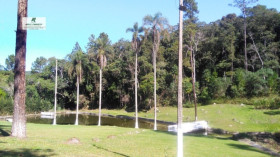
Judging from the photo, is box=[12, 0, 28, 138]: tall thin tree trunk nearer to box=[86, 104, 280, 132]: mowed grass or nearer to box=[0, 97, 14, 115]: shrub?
box=[86, 104, 280, 132]: mowed grass

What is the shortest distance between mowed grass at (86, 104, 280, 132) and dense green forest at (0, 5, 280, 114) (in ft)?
10.7

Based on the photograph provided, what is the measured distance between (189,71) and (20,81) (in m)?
51.9

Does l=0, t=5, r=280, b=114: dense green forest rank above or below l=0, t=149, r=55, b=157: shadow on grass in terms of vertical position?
above

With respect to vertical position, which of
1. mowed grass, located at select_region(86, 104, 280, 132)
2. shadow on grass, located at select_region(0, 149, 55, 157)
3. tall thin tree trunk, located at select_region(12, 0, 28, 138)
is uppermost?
tall thin tree trunk, located at select_region(12, 0, 28, 138)

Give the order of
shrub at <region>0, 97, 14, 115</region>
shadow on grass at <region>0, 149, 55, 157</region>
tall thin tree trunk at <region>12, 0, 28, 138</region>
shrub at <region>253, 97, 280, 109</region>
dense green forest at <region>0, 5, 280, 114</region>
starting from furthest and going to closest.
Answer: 1. shrub at <region>0, 97, 14, 115</region>
2. dense green forest at <region>0, 5, 280, 114</region>
3. shrub at <region>253, 97, 280, 109</region>
4. tall thin tree trunk at <region>12, 0, 28, 138</region>
5. shadow on grass at <region>0, 149, 55, 157</region>

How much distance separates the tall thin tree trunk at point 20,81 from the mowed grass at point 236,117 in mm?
24993

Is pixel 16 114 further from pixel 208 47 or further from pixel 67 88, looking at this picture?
pixel 67 88

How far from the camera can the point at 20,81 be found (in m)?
11.5

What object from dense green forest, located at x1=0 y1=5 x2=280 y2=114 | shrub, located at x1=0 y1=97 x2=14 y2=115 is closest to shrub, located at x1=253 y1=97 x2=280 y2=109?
dense green forest, located at x1=0 y1=5 x2=280 y2=114

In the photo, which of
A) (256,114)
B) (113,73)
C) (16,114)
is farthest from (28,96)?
(16,114)

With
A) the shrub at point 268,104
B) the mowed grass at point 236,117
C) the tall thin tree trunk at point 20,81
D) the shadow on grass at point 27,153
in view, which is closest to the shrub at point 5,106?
the mowed grass at point 236,117

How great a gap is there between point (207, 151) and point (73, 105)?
205 feet

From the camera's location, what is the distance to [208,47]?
60094mm

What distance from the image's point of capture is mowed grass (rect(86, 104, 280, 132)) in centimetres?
3138
